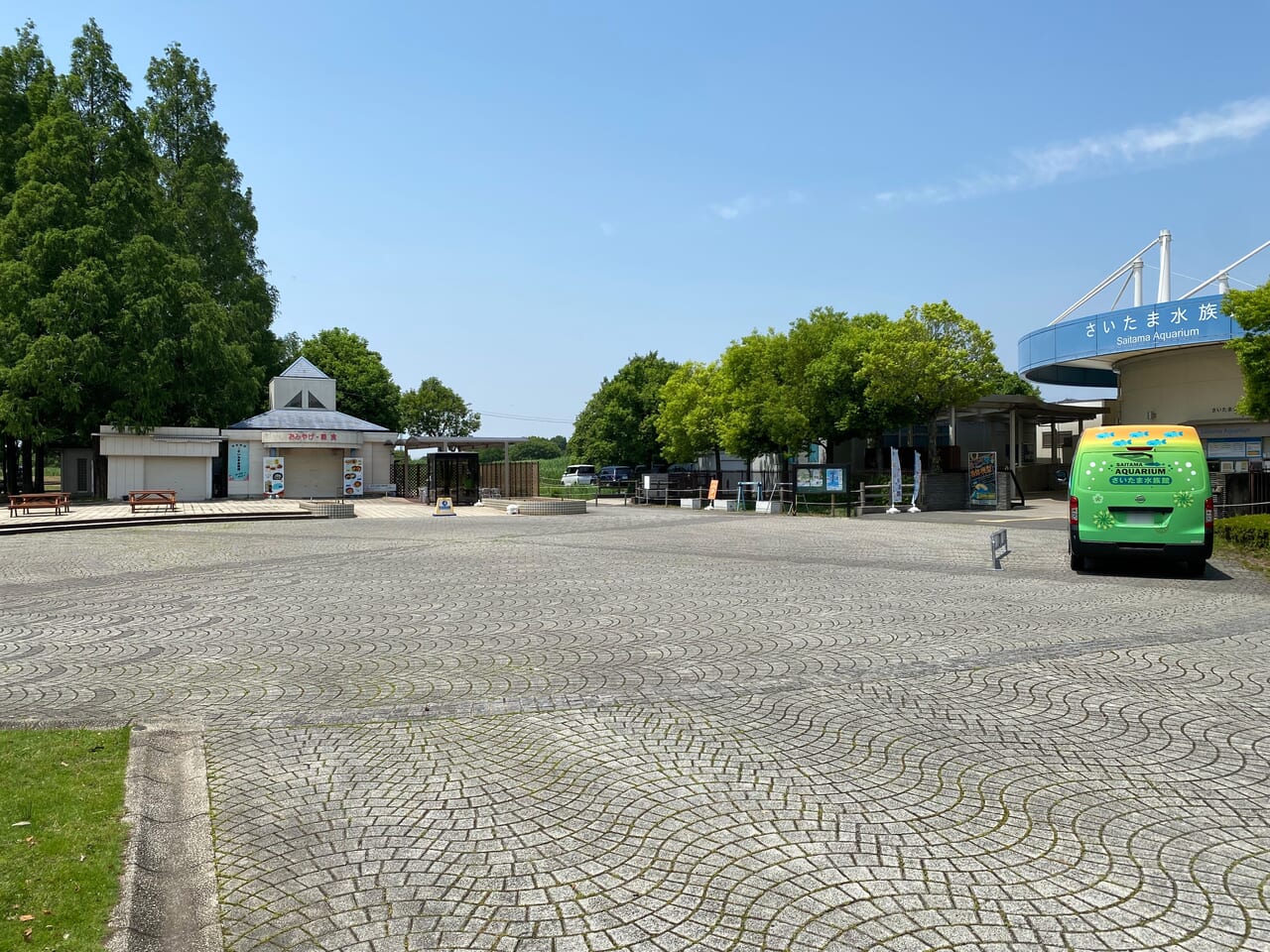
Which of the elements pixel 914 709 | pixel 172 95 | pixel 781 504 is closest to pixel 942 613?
pixel 914 709

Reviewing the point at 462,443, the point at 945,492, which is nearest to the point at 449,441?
the point at 462,443

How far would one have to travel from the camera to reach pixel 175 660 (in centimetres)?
728

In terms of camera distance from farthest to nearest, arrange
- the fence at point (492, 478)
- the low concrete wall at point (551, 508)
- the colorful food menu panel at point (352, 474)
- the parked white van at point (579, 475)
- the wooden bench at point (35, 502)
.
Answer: the parked white van at point (579, 475) → the colorful food menu panel at point (352, 474) → the fence at point (492, 478) → the low concrete wall at point (551, 508) → the wooden bench at point (35, 502)

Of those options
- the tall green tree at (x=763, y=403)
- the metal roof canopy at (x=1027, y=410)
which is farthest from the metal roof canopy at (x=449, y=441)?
the metal roof canopy at (x=1027, y=410)

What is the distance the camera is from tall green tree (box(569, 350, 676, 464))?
215ft

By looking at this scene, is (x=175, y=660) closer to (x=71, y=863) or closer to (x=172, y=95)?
(x=71, y=863)

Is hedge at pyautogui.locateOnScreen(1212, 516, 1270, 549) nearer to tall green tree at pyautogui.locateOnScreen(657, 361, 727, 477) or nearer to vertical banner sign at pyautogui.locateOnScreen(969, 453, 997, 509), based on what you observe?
vertical banner sign at pyautogui.locateOnScreen(969, 453, 997, 509)

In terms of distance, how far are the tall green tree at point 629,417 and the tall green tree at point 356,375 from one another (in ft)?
51.3

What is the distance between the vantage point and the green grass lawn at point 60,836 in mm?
2922

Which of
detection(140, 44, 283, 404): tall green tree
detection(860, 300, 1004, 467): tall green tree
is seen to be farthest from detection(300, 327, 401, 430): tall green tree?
detection(860, 300, 1004, 467): tall green tree

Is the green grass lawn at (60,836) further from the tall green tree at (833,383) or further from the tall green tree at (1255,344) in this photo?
the tall green tree at (833,383)

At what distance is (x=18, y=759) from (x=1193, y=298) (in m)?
38.3

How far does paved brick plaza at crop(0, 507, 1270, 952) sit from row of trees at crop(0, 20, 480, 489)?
2729 centimetres

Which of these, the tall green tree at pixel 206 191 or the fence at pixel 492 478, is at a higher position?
the tall green tree at pixel 206 191
